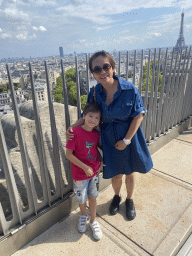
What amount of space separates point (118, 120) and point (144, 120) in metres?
1.85

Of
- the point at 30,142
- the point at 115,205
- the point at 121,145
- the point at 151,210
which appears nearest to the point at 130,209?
the point at 115,205

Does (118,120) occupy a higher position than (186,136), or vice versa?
(118,120)

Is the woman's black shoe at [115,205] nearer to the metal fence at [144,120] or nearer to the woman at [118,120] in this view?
the woman at [118,120]

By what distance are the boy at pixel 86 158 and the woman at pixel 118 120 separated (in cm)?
11

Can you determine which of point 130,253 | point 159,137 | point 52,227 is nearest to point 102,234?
point 130,253

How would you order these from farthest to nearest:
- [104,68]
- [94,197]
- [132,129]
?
[94,197], [132,129], [104,68]

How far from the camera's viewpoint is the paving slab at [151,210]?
2393 millimetres

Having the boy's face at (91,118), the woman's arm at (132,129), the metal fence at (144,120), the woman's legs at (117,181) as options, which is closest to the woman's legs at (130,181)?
the woman's legs at (117,181)

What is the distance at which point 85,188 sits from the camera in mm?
2350

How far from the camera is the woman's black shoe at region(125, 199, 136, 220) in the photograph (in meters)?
2.63

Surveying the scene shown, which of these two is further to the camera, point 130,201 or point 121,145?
point 130,201

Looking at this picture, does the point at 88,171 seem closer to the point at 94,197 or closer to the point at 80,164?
the point at 80,164

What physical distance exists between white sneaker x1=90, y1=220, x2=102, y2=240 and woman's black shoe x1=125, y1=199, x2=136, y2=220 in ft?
1.53

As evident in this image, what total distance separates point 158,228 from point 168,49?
330 cm
